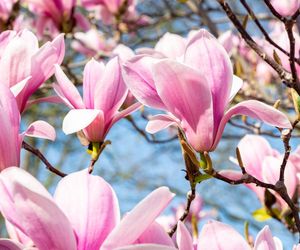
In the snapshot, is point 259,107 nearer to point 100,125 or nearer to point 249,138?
point 100,125

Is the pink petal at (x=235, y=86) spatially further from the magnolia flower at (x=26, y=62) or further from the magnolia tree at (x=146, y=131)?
the magnolia flower at (x=26, y=62)

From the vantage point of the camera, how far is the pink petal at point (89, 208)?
64 cm

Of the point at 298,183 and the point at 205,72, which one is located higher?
the point at 205,72

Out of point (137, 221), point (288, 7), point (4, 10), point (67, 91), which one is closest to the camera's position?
point (137, 221)

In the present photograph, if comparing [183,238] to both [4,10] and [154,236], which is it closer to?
[154,236]

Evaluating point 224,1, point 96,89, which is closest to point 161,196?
point 96,89

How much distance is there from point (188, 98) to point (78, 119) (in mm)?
183

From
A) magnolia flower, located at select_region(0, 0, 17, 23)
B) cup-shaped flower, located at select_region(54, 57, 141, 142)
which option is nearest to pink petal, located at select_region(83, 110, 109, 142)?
cup-shaped flower, located at select_region(54, 57, 141, 142)

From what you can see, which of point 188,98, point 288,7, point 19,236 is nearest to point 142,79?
point 188,98

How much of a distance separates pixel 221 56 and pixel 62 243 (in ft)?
1.19

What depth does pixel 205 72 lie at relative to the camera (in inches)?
31.8

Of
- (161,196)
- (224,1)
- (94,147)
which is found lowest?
(94,147)

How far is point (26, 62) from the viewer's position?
0.90m

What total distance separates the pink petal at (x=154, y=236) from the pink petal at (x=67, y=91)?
0.35 meters
